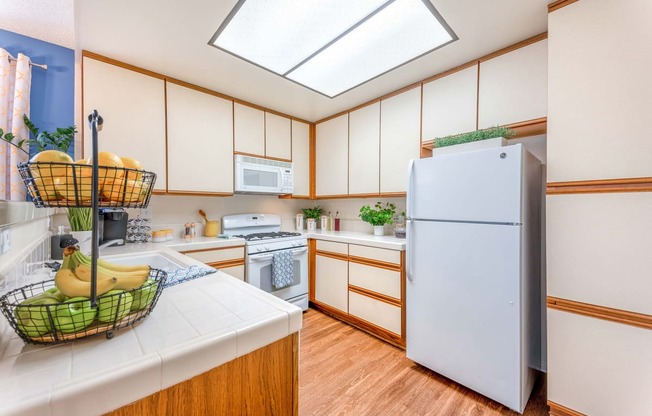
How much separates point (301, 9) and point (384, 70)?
0.90m

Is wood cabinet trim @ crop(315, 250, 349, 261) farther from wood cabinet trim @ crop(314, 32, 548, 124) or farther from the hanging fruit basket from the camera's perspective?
the hanging fruit basket

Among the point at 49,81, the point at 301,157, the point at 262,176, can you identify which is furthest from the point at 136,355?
the point at 301,157

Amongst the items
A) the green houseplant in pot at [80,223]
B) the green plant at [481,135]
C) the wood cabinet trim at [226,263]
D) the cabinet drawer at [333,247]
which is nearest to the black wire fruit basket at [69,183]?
the green houseplant in pot at [80,223]

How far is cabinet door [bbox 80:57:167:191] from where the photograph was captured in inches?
76.0

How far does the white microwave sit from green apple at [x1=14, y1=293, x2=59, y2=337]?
2.22 metres

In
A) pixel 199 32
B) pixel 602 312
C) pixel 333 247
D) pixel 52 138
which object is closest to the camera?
pixel 602 312

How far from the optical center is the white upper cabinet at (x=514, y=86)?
5.52ft

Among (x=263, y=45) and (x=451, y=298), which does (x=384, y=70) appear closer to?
(x=263, y=45)

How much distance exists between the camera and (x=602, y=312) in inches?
51.0

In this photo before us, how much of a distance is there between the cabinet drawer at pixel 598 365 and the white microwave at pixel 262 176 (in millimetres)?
2488

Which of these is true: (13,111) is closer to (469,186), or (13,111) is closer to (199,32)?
(199,32)

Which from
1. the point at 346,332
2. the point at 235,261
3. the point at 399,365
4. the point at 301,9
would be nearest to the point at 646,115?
the point at 301,9

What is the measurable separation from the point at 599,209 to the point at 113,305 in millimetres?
2000

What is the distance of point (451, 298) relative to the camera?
1699mm
